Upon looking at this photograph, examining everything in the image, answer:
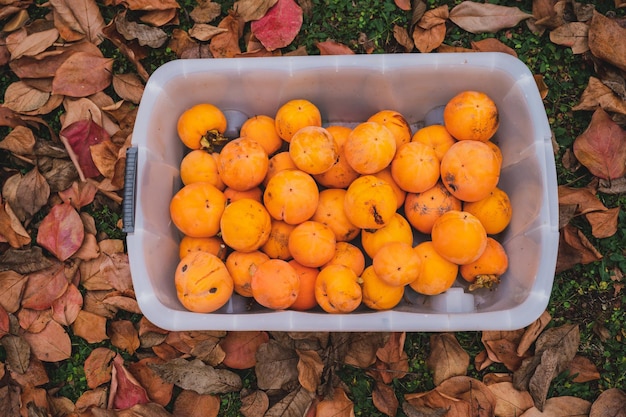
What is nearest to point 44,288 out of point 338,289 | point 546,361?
point 338,289

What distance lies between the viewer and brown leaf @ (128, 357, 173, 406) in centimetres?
201

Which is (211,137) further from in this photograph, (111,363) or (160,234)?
(111,363)

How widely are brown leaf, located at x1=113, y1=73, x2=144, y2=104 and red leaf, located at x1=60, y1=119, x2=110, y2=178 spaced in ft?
0.55

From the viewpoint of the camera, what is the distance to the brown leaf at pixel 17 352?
2041 millimetres

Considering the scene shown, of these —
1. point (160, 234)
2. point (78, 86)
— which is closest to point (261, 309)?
point (160, 234)

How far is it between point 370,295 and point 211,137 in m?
0.76

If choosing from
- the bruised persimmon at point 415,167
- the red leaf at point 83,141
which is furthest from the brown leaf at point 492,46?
the red leaf at point 83,141

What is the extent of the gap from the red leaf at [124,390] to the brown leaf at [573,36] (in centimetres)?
203

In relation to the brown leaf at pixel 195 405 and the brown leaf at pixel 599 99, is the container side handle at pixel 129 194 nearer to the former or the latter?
the brown leaf at pixel 195 405

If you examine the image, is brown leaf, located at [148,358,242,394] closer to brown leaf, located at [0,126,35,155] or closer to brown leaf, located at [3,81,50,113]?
brown leaf, located at [0,126,35,155]

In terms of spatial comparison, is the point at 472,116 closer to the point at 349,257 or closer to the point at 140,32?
the point at 349,257

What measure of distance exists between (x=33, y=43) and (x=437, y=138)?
5.27 feet

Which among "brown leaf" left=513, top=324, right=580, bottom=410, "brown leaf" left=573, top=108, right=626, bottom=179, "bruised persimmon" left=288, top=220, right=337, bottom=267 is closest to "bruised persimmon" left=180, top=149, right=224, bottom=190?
"bruised persimmon" left=288, top=220, right=337, bottom=267

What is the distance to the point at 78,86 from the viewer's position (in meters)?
2.19
